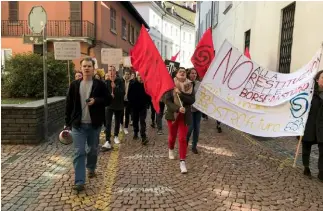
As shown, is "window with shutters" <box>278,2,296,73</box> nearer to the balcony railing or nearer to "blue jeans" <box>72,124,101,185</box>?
"blue jeans" <box>72,124,101,185</box>

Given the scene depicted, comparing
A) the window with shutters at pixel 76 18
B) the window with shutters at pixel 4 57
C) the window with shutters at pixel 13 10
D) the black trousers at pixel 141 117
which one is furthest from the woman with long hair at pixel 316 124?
the window with shutters at pixel 13 10

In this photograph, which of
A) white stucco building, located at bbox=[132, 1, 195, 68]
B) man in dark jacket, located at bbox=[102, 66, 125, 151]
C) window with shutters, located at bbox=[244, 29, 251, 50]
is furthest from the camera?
white stucco building, located at bbox=[132, 1, 195, 68]

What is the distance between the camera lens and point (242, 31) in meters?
15.4

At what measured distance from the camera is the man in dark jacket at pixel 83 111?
4.58m

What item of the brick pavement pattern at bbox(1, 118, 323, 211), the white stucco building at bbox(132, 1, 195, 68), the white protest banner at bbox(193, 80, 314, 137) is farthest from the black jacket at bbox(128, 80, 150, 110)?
the white stucco building at bbox(132, 1, 195, 68)

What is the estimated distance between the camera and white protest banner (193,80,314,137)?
214 inches

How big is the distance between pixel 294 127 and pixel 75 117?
11.2 ft

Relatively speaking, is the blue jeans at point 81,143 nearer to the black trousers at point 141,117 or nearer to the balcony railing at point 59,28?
the black trousers at point 141,117

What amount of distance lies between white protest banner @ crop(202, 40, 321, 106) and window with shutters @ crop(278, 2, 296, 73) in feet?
14.8

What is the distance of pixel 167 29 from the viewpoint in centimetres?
4997

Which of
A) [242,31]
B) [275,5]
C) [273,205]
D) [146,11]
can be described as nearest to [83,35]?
[242,31]

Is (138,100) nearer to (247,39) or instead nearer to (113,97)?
(113,97)

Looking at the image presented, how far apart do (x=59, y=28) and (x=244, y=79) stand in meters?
16.8

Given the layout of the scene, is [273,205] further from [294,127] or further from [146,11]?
[146,11]
